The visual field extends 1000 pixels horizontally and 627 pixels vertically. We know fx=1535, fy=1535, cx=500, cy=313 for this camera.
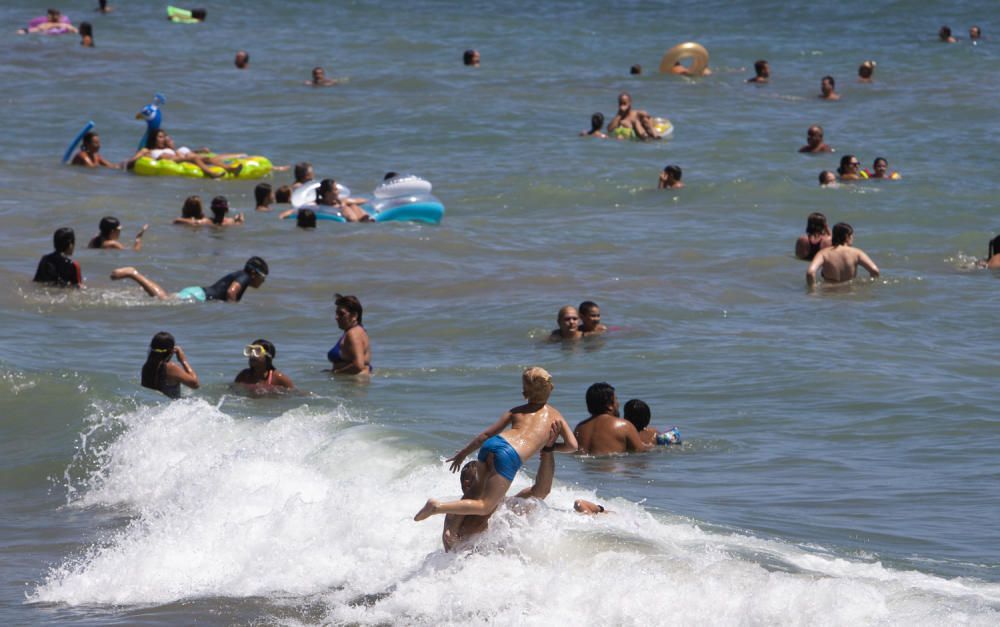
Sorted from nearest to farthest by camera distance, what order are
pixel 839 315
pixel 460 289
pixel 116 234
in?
pixel 839 315 < pixel 460 289 < pixel 116 234

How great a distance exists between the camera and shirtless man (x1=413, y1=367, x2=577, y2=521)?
24.4ft

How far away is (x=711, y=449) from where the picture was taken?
1101cm

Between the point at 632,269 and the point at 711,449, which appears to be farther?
the point at 632,269

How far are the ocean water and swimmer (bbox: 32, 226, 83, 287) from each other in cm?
26

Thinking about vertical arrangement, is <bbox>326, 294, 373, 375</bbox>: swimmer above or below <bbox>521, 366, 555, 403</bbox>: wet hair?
below

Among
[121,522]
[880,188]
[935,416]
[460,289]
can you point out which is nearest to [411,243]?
[460,289]

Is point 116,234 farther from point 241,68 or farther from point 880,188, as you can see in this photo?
point 241,68

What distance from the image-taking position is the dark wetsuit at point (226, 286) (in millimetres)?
16125

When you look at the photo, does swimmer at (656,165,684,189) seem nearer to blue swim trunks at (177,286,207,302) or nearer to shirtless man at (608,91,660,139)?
shirtless man at (608,91,660,139)

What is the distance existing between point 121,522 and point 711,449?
4205 millimetres

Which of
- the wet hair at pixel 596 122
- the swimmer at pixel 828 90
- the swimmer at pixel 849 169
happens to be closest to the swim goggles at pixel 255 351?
the swimmer at pixel 849 169

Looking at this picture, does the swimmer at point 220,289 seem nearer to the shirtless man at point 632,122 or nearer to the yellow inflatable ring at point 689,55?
the shirtless man at point 632,122

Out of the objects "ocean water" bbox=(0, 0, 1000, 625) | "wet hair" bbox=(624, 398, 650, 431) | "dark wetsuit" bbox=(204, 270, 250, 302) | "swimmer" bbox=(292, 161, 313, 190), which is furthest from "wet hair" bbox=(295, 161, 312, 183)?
"wet hair" bbox=(624, 398, 650, 431)

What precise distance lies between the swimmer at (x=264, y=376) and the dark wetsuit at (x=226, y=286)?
3.89 m
